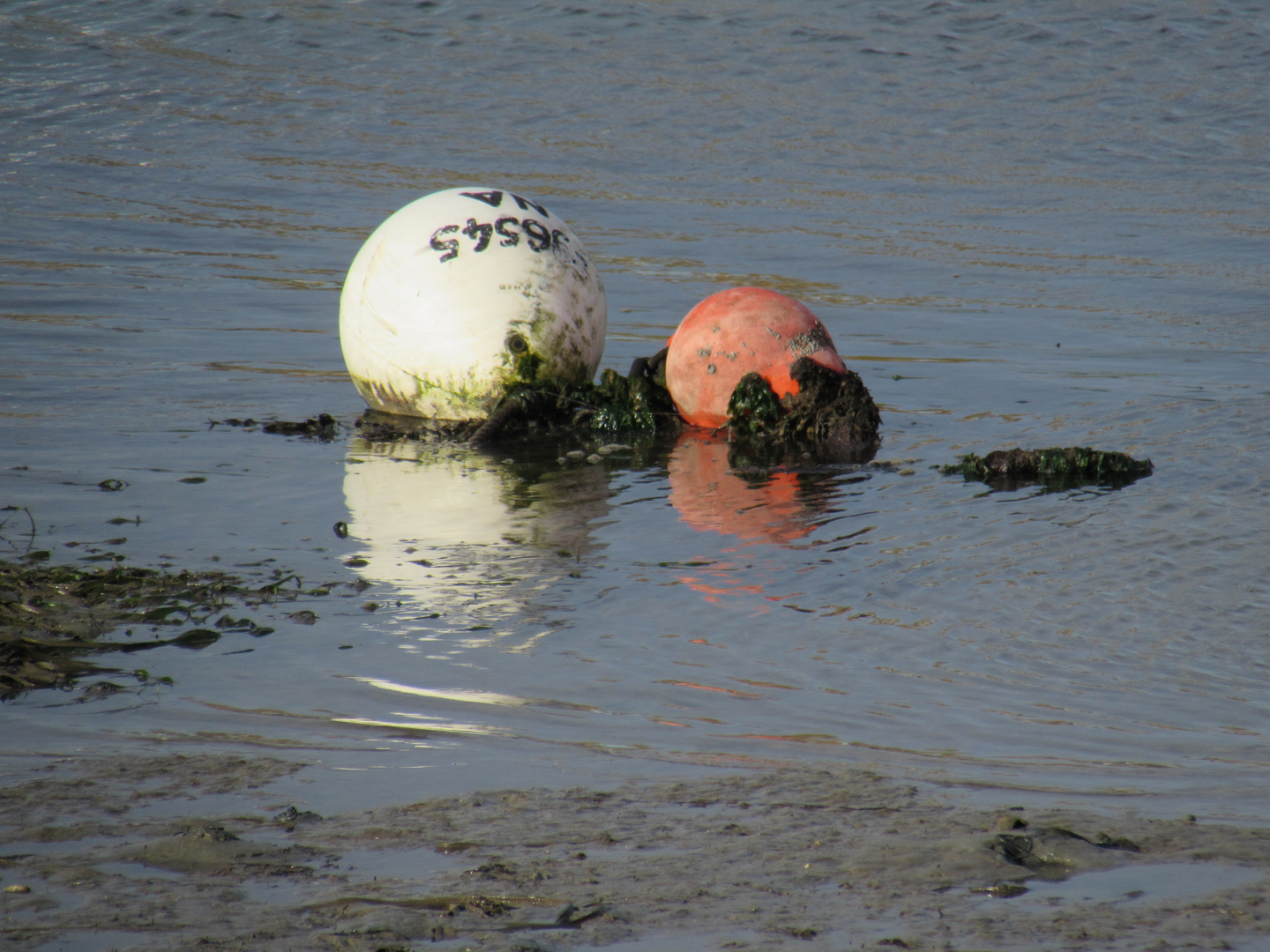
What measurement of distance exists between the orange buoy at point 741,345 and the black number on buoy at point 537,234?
89 cm

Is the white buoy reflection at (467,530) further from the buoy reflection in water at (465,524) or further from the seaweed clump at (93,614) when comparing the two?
the seaweed clump at (93,614)

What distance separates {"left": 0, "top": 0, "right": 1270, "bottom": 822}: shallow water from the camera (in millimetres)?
3863

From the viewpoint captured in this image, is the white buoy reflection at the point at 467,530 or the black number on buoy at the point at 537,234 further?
the black number on buoy at the point at 537,234

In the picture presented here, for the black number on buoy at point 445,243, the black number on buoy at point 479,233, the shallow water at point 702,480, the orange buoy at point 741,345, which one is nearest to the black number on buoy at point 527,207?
the black number on buoy at point 479,233

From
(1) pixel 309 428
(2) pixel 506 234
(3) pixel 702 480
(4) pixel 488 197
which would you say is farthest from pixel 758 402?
(1) pixel 309 428

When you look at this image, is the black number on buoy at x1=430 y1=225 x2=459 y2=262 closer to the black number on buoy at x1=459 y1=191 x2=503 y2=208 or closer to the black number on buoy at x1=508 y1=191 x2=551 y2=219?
the black number on buoy at x1=459 y1=191 x2=503 y2=208

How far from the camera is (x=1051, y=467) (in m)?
6.88

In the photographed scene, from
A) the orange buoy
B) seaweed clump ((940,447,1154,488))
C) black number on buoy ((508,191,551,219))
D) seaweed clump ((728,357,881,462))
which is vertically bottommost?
seaweed clump ((940,447,1154,488))

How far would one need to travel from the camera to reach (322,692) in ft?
13.3

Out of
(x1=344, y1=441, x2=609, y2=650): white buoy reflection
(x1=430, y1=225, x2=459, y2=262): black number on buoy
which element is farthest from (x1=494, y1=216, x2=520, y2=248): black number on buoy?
(x1=344, y1=441, x2=609, y2=650): white buoy reflection

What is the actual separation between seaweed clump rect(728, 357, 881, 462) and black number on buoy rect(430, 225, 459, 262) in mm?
1698

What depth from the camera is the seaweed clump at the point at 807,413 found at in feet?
24.8

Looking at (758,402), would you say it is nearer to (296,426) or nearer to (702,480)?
(702,480)

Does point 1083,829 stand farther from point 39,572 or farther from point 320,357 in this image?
point 320,357
